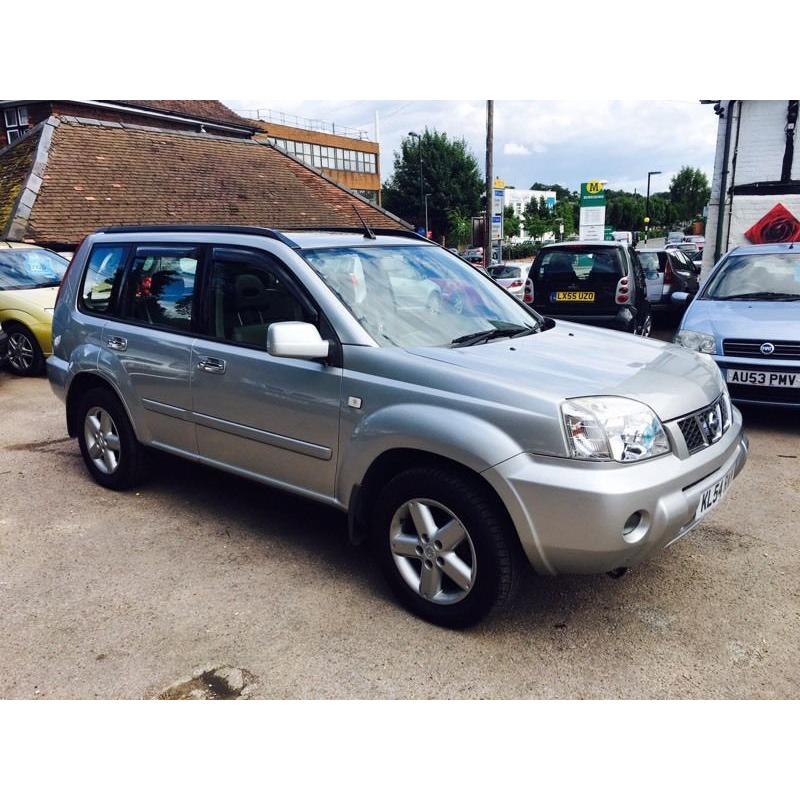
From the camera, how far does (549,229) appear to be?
2758 inches

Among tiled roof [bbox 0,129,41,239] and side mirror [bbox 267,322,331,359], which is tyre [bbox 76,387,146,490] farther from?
tiled roof [bbox 0,129,41,239]

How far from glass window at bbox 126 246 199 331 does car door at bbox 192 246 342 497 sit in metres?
0.19

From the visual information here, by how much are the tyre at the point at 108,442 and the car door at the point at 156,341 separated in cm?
20

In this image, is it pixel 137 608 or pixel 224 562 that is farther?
pixel 224 562

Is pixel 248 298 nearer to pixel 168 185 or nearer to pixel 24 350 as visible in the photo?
pixel 24 350

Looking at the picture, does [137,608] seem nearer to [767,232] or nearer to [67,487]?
[67,487]

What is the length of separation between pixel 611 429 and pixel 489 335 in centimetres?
103

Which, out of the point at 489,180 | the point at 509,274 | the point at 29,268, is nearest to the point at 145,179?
the point at 489,180

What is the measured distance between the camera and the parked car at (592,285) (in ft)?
31.0

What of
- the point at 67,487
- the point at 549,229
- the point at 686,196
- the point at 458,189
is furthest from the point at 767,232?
the point at 686,196

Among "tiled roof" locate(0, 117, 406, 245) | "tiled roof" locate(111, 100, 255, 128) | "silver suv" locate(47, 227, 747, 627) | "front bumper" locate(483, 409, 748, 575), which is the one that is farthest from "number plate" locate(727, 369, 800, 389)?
"tiled roof" locate(111, 100, 255, 128)
